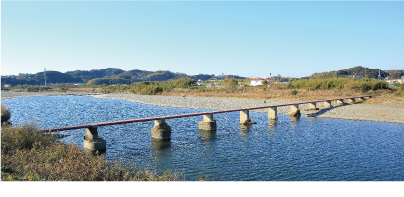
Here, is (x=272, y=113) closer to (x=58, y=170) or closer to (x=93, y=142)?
(x=93, y=142)

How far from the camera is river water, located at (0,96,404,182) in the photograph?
11073 mm

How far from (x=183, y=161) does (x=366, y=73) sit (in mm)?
137580

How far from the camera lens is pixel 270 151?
14.5 m

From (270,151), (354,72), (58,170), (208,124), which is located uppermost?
(354,72)

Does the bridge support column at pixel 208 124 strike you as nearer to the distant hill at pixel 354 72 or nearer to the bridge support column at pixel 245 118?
the bridge support column at pixel 245 118

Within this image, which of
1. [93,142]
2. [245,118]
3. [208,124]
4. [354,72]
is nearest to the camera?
[93,142]

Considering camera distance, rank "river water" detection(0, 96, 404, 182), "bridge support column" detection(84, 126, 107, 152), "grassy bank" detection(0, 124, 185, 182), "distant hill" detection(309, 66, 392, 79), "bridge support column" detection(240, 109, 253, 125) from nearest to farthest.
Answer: "grassy bank" detection(0, 124, 185, 182)
"river water" detection(0, 96, 404, 182)
"bridge support column" detection(84, 126, 107, 152)
"bridge support column" detection(240, 109, 253, 125)
"distant hill" detection(309, 66, 392, 79)

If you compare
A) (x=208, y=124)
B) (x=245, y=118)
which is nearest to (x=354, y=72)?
(x=245, y=118)

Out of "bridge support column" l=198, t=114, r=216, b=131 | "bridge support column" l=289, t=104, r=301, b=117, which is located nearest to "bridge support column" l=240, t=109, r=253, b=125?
"bridge support column" l=198, t=114, r=216, b=131

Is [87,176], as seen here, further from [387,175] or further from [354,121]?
[354,121]

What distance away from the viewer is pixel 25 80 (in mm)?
182000

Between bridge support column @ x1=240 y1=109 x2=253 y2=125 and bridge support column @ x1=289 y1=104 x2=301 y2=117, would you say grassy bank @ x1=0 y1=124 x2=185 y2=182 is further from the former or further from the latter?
bridge support column @ x1=289 y1=104 x2=301 y2=117

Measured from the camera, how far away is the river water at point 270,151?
1107 centimetres

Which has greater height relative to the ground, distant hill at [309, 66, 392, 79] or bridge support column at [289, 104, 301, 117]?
distant hill at [309, 66, 392, 79]
